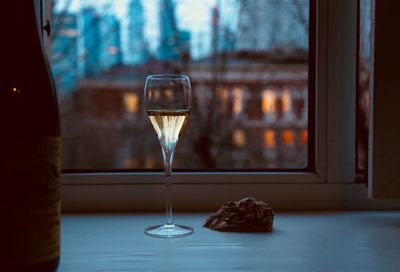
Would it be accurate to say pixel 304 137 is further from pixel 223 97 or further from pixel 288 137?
pixel 223 97

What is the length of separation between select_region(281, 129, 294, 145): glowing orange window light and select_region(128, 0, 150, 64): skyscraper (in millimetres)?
→ 344

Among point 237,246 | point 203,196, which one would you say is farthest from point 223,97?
point 237,246

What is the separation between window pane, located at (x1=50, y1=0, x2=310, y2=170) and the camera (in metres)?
1.12

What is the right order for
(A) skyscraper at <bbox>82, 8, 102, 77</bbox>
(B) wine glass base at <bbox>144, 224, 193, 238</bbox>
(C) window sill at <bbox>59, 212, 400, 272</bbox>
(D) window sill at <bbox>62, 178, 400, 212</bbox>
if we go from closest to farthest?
(C) window sill at <bbox>59, 212, 400, 272</bbox> → (B) wine glass base at <bbox>144, 224, 193, 238</bbox> → (D) window sill at <bbox>62, 178, 400, 212</bbox> → (A) skyscraper at <bbox>82, 8, 102, 77</bbox>

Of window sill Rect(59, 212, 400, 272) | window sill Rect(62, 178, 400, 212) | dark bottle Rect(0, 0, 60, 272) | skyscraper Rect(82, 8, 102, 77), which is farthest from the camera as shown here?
skyscraper Rect(82, 8, 102, 77)

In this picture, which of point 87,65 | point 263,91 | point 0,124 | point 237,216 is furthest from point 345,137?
point 0,124

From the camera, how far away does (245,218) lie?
85cm

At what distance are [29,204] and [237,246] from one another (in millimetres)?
319

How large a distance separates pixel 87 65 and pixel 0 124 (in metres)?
0.56

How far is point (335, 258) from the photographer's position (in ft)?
2.28

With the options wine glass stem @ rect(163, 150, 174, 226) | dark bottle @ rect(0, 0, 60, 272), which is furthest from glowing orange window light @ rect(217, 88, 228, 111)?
dark bottle @ rect(0, 0, 60, 272)

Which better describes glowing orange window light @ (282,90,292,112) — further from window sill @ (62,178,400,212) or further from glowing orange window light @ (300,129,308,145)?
window sill @ (62,178,400,212)

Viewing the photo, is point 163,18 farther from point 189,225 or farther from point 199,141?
point 189,225

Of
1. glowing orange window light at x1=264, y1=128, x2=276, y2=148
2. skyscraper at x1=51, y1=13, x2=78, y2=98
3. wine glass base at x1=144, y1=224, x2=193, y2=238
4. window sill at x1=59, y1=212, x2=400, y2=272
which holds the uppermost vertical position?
skyscraper at x1=51, y1=13, x2=78, y2=98
